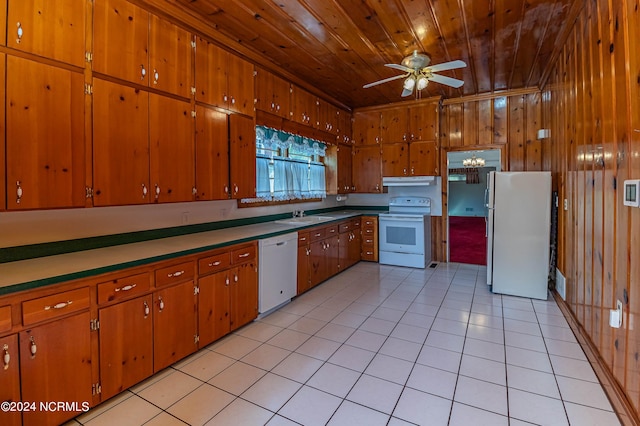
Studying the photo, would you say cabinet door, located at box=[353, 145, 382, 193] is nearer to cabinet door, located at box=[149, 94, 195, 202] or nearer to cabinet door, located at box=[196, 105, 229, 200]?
cabinet door, located at box=[196, 105, 229, 200]

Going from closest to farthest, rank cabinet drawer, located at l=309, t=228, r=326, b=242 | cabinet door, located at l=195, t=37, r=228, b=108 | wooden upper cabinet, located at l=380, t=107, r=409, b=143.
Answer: cabinet door, located at l=195, t=37, r=228, b=108, cabinet drawer, located at l=309, t=228, r=326, b=242, wooden upper cabinet, located at l=380, t=107, r=409, b=143

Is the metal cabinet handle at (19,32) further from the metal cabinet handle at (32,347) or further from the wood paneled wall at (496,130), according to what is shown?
the wood paneled wall at (496,130)

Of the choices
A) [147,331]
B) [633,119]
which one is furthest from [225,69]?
[633,119]

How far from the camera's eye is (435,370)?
2.40 meters

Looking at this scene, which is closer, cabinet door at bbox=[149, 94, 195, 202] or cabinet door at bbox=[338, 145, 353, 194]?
cabinet door at bbox=[149, 94, 195, 202]

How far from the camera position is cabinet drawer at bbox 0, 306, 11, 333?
5.04 ft

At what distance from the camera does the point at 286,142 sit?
174 inches

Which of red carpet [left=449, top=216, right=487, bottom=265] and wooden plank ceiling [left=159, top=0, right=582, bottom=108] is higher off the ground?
wooden plank ceiling [left=159, top=0, right=582, bottom=108]

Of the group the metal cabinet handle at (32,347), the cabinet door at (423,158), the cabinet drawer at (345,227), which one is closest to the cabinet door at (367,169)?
the cabinet door at (423,158)

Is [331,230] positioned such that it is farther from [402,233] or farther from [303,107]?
[303,107]

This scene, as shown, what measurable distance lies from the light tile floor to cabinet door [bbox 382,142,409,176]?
2669mm

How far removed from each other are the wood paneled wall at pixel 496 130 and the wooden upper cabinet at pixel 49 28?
505 cm

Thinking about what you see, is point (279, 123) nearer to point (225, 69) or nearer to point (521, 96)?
point (225, 69)

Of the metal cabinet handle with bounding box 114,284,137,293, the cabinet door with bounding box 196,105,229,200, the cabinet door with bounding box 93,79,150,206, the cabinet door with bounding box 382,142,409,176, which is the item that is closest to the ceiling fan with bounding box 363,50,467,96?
the cabinet door with bounding box 196,105,229,200
